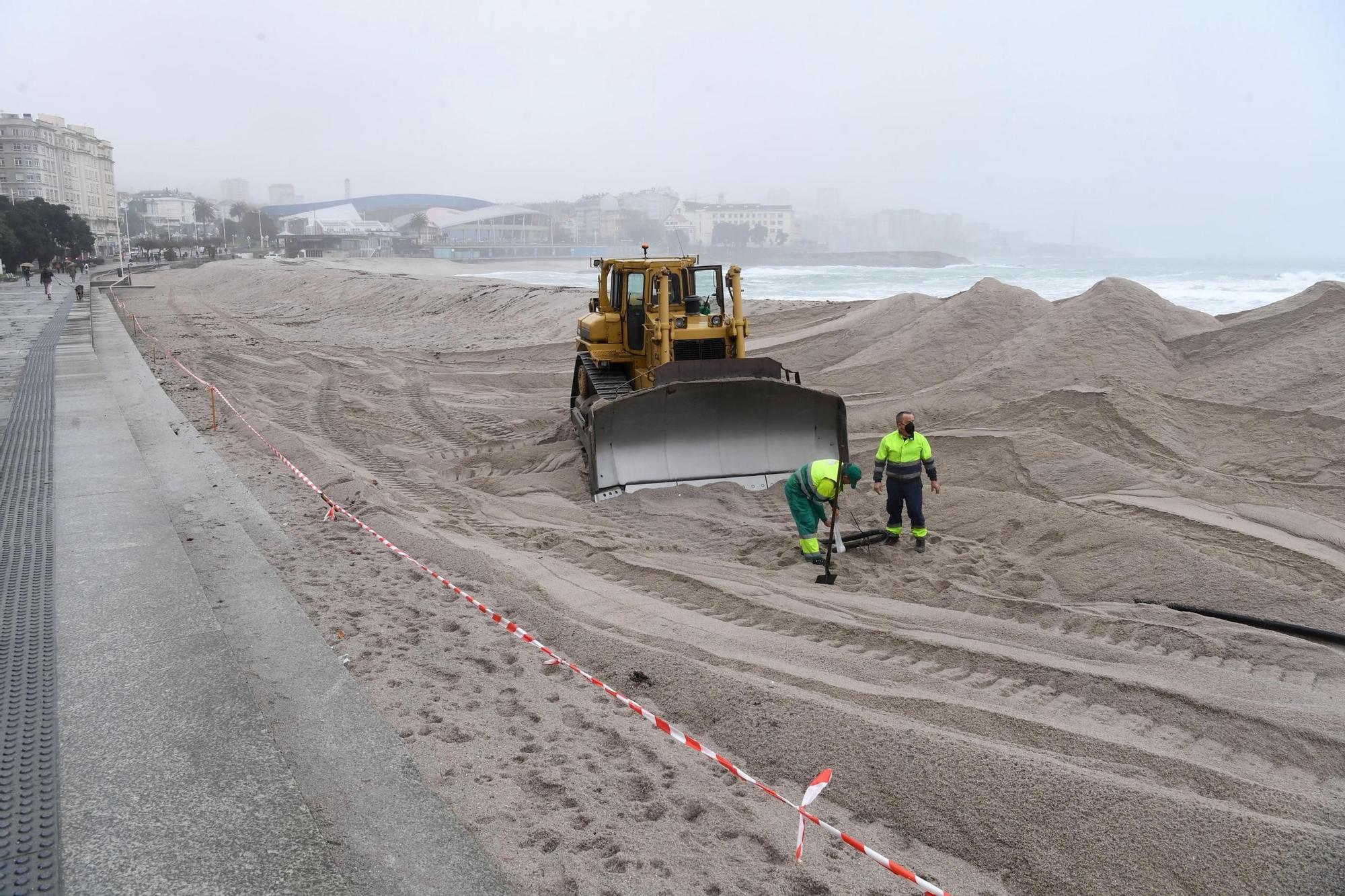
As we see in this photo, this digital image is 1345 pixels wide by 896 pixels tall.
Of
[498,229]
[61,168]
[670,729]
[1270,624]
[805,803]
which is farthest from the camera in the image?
[498,229]

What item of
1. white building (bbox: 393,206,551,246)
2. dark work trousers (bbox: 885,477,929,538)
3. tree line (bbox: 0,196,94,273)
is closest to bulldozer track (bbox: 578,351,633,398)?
dark work trousers (bbox: 885,477,929,538)

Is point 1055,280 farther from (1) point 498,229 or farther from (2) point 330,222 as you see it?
(2) point 330,222

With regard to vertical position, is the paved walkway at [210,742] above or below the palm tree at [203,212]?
below

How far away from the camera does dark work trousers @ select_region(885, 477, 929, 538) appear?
7.80 m

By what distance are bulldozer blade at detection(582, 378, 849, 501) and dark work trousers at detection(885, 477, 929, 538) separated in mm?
1321

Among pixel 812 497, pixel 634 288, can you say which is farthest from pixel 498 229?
pixel 812 497

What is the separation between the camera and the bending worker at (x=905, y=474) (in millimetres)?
7809

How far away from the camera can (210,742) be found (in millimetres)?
3965

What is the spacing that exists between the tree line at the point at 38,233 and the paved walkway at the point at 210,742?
52697 mm

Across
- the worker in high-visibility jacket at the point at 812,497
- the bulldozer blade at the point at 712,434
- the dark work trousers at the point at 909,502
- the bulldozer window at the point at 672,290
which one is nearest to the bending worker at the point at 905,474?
the dark work trousers at the point at 909,502

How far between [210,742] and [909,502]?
18.4 ft

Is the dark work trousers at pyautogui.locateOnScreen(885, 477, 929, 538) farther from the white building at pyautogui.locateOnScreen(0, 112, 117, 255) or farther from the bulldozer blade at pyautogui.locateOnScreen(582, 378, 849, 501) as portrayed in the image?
the white building at pyautogui.locateOnScreen(0, 112, 117, 255)

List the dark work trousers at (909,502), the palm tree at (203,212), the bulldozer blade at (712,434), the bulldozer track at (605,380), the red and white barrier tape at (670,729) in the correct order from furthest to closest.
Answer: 1. the palm tree at (203,212)
2. the bulldozer track at (605,380)
3. the bulldozer blade at (712,434)
4. the dark work trousers at (909,502)
5. the red and white barrier tape at (670,729)

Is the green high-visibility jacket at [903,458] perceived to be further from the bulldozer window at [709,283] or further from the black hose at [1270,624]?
the bulldozer window at [709,283]
